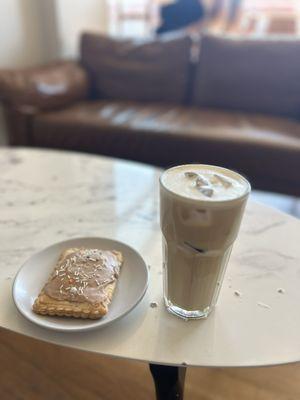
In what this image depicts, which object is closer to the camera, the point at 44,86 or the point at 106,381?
the point at 106,381

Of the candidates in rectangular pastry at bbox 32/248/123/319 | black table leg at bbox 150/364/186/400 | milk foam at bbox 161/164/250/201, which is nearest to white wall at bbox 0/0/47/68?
rectangular pastry at bbox 32/248/123/319

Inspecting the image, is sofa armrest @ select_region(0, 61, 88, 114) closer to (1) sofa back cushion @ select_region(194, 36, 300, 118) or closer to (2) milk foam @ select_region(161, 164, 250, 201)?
(1) sofa back cushion @ select_region(194, 36, 300, 118)

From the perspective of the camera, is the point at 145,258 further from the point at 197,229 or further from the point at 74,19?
the point at 74,19

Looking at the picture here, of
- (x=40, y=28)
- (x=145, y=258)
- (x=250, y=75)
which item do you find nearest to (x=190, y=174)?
(x=145, y=258)

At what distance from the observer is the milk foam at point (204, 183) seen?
50 centimetres

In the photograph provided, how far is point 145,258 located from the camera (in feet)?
2.45

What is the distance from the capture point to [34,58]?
2.56 m

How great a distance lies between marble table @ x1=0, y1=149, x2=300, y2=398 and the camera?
0.56 m

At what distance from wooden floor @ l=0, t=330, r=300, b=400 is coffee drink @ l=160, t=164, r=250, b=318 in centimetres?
47

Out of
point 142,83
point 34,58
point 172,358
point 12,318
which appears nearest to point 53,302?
point 12,318

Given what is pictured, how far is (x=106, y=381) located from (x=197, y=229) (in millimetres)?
666

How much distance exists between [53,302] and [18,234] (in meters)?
0.28

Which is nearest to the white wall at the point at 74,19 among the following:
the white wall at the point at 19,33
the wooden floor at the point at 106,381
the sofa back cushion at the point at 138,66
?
the white wall at the point at 19,33

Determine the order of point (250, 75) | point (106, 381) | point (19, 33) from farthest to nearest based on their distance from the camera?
point (19, 33) → point (250, 75) → point (106, 381)
